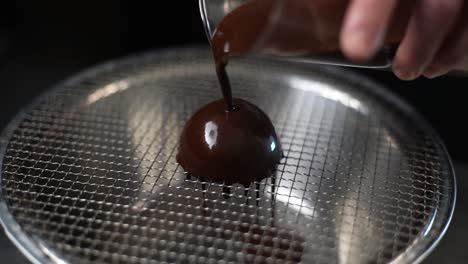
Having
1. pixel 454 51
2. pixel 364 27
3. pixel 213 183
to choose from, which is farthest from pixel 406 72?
pixel 213 183

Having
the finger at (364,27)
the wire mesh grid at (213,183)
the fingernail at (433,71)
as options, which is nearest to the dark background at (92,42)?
the wire mesh grid at (213,183)

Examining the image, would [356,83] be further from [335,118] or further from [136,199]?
[136,199]

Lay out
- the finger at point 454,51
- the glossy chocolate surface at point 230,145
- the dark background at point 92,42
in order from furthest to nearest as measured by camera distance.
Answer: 1. the dark background at point 92,42
2. the glossy chocolate surface at point 230,145
3. the finger at point 454,51

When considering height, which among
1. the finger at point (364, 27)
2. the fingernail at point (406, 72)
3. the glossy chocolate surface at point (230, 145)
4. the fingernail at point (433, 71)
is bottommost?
the glossy chocolate surface at point (230, 145)

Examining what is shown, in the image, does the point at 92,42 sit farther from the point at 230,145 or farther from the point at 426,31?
the point at 426,31

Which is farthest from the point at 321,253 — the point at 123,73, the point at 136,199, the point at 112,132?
the point at 123,73

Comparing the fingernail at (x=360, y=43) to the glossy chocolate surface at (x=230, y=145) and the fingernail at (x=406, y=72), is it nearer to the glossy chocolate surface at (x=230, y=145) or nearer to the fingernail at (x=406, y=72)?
the fingernail at (x=406, y=72)
